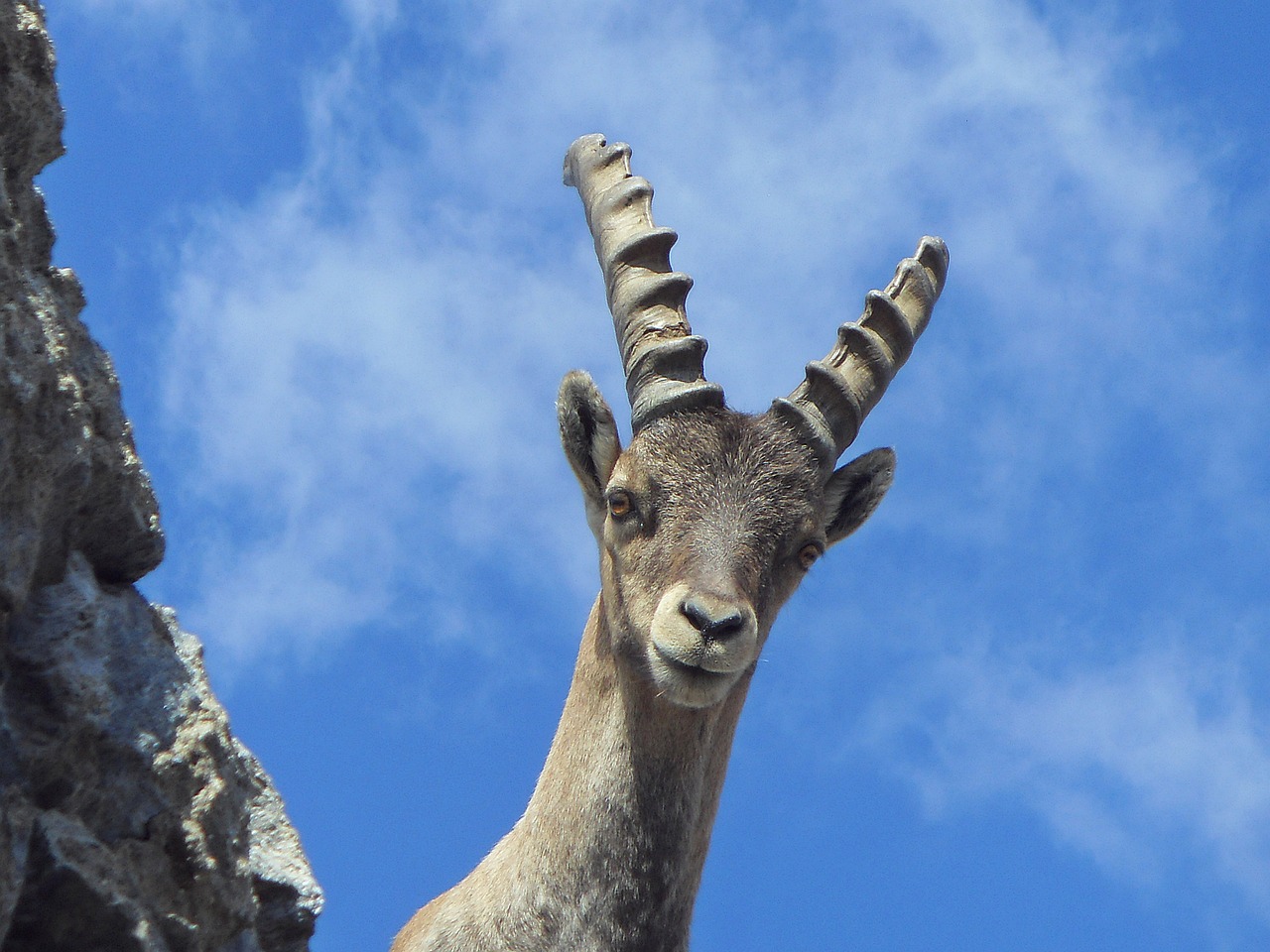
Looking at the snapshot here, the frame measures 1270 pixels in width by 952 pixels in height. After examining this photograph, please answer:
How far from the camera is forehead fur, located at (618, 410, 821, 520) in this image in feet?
23.6

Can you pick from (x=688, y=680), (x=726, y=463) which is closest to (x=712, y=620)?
(x=688, y=680)

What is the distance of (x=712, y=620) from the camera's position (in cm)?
634

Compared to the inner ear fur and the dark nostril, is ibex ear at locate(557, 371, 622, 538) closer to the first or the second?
the inner ear fur

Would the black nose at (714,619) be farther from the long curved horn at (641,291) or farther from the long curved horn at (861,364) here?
the long curved horn at (861,364)

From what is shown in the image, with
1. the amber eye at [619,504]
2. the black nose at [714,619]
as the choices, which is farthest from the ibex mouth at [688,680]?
the amber eye at [619,504]

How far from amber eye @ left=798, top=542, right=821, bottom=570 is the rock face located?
281cm

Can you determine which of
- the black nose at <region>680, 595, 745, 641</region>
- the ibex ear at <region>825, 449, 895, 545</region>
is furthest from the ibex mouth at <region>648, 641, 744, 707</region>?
the ibex ear at <region>825, 449, 895, 545</region>

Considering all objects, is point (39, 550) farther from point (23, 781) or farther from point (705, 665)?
point (705, 665)

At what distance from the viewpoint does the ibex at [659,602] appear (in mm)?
6492

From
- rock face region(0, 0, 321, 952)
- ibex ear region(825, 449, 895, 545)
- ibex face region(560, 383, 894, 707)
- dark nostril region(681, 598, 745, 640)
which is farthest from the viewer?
ibex ear region(825, 449, 895, 545)

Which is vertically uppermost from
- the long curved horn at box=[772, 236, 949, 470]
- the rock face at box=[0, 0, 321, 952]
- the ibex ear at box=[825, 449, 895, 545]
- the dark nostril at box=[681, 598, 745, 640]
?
the long curved horn at box=[772, 236, 949, 470]

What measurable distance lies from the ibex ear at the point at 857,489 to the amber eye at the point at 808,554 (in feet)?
2.08

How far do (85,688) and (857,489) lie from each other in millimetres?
4546

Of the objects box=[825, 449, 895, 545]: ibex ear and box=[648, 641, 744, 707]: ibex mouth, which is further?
box=[825, 449, 895, 545]: ibex ear
